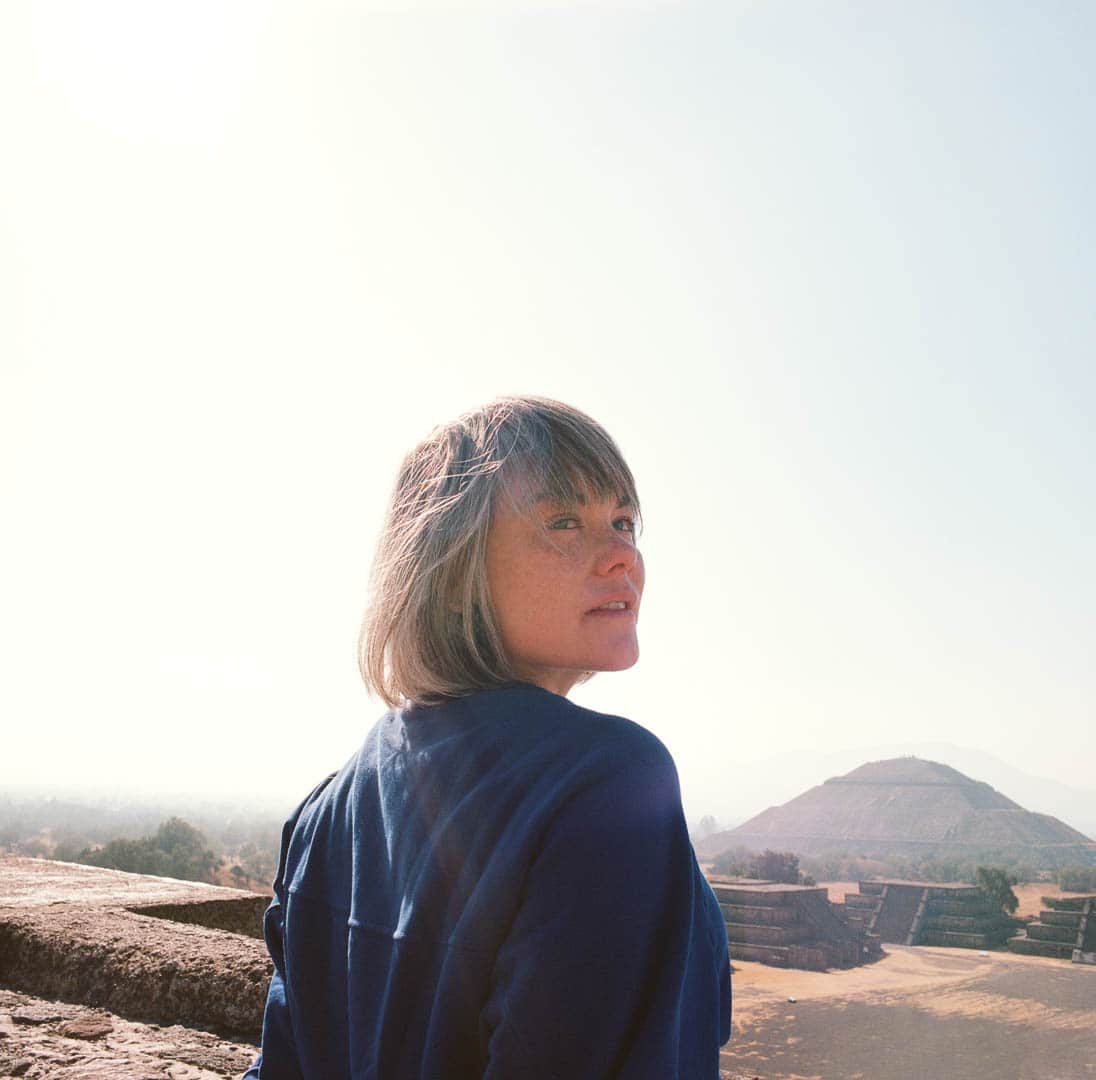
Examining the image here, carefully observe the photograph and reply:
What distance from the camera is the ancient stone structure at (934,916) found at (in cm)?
4550

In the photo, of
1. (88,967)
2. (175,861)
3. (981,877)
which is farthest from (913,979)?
(88,967)

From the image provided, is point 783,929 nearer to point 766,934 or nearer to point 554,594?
point 766,934

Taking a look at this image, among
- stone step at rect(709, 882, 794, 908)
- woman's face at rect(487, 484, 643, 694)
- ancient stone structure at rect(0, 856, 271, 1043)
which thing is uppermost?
woman's face at rect(487, 484, 643, 694)

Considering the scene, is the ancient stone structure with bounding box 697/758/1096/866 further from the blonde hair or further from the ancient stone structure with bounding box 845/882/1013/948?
the blonde hair

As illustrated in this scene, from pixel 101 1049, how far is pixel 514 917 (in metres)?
1.17

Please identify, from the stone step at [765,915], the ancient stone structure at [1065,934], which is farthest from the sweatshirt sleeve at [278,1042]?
the ancient stone structure at [1065,934]

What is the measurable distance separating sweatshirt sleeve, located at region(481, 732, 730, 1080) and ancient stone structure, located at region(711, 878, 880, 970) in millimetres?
37471

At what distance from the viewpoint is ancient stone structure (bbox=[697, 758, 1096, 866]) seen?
80938 mm

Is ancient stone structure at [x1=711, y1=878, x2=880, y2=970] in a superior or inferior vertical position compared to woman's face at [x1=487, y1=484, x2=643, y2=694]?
inferior

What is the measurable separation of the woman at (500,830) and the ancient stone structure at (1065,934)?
50274mm

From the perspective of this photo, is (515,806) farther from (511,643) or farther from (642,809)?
(511,643)

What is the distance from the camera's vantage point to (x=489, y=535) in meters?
0.90

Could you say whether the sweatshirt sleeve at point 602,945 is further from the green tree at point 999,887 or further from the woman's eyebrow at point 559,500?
the green tree at point 999,887

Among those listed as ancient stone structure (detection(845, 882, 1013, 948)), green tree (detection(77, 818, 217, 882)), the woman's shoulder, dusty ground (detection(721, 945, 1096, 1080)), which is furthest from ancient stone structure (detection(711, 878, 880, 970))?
the woman's shoulder
